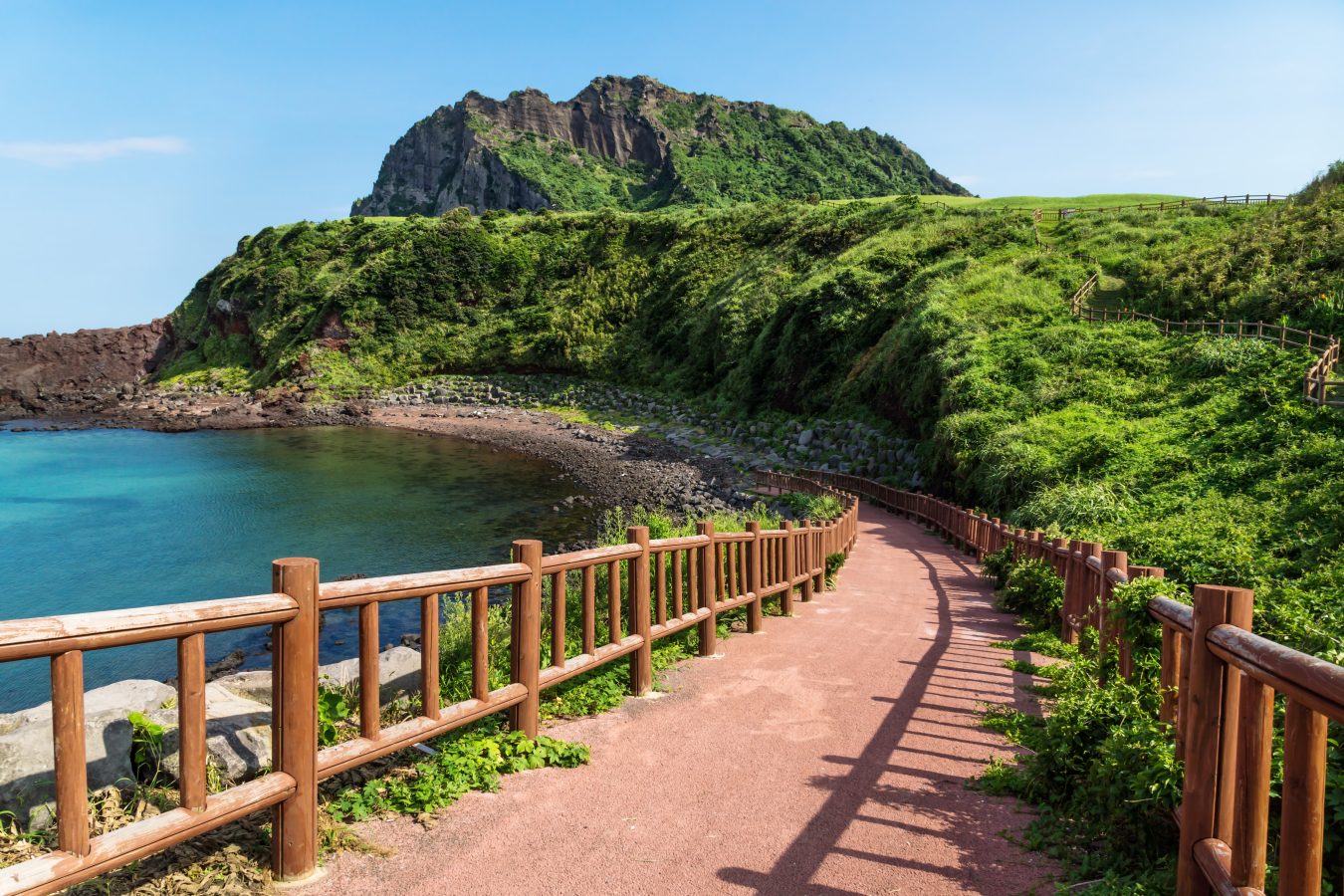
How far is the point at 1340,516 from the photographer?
1221 cm

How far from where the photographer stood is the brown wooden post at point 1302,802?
2.35 metres

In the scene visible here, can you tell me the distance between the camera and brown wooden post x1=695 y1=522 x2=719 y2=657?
27.3 ft

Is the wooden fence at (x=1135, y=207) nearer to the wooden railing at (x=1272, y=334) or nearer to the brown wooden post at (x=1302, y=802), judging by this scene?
the wooden railing at (x=1272, y=334)

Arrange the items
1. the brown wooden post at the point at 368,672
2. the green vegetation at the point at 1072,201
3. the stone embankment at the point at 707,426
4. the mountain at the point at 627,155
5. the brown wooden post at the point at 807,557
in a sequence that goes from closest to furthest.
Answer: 1. the brown wooden post at the point at 368,672
2. the brown wooden post at the point at 807,557
3. the stone embankment at the point at 707,426
4. the green vegetation at the point at 1072,201
5. the mountain at the point at 627,155

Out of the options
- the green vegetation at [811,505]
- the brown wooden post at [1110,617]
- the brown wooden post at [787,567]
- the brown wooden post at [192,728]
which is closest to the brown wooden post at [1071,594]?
the brown wooden post at [1110,617]

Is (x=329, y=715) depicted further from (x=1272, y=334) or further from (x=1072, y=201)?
(x=1072, y=201)

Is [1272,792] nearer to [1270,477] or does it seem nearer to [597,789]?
[597,789]

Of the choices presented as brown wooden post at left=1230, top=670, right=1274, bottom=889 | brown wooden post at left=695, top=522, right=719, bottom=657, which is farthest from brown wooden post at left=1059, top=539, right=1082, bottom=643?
brown wooden post at left=1230, top=670, right=1274, bottom=889

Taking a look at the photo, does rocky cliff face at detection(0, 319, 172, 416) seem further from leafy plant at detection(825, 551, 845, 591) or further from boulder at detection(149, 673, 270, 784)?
boulder at detection(149, 673, 270, 784)

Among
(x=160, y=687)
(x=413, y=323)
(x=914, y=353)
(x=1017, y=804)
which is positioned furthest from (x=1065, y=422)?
(x=413, y=323)

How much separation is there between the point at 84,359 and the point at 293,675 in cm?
10159

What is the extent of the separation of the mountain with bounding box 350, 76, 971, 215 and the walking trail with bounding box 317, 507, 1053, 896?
116315 mm

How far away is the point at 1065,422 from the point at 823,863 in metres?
21.7

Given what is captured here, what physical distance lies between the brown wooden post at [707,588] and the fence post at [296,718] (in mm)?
4900
